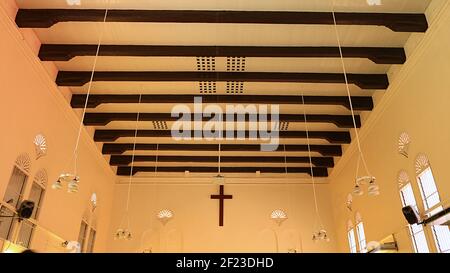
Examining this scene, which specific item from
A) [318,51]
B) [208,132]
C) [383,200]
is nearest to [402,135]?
[383,200]

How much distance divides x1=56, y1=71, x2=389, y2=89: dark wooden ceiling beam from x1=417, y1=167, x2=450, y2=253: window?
6.71 feet

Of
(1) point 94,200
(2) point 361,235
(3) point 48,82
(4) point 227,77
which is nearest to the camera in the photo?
(3) point 48,82

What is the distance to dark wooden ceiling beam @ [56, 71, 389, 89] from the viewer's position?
A: 6.90 metres

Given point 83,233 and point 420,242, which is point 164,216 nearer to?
point 83,233

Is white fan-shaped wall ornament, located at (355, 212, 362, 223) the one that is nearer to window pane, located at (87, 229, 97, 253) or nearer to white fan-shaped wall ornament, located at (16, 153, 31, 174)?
window pane, located at (87, 229, 97, 253)

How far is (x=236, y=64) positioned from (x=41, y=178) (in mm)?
4421

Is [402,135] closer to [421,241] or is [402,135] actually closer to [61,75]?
[421,241]

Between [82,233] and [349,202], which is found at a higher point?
[349,202]

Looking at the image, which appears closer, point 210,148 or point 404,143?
point 404,143

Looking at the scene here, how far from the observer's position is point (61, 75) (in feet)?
23.1

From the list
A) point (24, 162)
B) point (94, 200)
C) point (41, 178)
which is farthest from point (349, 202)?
point (24, 162)

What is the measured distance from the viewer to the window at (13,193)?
5523 millimetres

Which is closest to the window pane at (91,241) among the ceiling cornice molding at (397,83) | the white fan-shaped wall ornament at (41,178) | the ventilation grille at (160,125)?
the white fan-shaped wall ornament at (41,178)

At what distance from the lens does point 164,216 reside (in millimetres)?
11398
